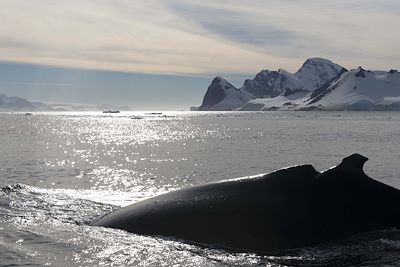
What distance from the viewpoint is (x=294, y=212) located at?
10.8m

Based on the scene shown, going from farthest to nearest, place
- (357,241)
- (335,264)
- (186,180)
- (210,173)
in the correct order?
(210,173) < (186,180) < (357,241) < (335,264)

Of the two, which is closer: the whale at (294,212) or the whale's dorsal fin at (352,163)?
the whale at (294,212)

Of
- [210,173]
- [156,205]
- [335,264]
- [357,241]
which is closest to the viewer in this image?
[335,264]

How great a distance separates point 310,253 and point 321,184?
153cm

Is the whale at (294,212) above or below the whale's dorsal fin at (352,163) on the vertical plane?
below

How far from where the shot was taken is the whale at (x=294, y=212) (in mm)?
10797

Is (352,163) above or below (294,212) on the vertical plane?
above

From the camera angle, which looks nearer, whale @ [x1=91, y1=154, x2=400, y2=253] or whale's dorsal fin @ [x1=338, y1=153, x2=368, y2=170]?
whale @ [x1=91, y1=154, x2=400, y2=253]

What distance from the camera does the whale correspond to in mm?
10797

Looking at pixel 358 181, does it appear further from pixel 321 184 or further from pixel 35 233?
pixel 35 233

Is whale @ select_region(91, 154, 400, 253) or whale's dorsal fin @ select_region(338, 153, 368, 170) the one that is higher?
whale's dorsal fin @ select_region(338, 153, 368, 170)

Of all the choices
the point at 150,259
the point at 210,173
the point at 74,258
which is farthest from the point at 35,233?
the point at 210,173

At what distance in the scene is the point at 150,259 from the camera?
10547 mm

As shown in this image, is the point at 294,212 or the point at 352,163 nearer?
the point at 294,212
